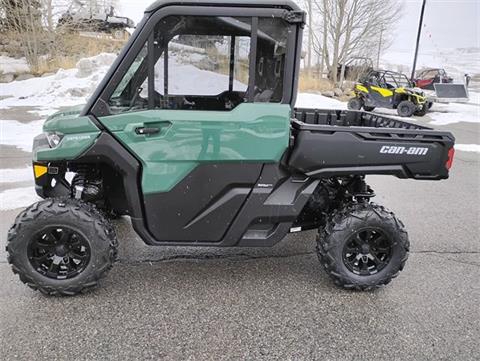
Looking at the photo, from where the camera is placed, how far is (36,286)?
3023 mm

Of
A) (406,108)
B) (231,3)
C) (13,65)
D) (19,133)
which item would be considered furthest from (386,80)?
(13,65)

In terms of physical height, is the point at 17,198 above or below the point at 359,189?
below

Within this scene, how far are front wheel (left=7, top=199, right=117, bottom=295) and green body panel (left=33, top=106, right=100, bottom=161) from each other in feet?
1.09

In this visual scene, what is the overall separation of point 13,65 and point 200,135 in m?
19.9

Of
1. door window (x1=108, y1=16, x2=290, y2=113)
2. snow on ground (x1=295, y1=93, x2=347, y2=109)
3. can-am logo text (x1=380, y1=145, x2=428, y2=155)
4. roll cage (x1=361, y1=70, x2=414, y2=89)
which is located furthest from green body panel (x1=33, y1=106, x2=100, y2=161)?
roll cage (x1=361, y1=70, x2=414, y2=89)

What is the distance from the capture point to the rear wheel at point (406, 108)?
1487 centimetres

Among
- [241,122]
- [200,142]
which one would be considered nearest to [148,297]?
[200,142]

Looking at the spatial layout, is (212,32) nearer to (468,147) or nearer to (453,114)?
(468,147)

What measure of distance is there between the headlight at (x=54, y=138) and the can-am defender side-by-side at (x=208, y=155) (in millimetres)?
18

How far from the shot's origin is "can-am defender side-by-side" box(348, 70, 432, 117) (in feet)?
49.4

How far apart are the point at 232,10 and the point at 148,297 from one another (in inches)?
82.8

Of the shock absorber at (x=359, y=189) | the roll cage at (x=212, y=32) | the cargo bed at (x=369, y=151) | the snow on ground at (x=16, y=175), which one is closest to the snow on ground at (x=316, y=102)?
the snow on ground at (x=16, y=175)

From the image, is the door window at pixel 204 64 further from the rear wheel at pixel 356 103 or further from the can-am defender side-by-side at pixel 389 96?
the rear wheel at pixel 356 103

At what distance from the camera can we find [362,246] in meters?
3.30
